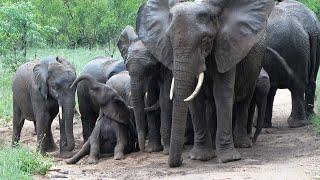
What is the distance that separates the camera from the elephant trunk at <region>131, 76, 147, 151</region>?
9875 millimetres

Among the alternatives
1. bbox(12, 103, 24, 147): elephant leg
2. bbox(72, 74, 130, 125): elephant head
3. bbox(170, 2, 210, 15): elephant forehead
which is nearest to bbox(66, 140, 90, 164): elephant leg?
bbox(72, 74, 130, 125): elephant head

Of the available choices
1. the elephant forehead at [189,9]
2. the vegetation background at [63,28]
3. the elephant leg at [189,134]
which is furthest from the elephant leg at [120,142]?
the vegetation background at [63,28]

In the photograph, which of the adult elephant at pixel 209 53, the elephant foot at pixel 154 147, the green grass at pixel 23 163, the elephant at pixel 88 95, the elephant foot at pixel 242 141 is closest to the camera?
the green grass at pixel 23 163

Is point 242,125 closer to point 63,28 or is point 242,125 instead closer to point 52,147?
point 52,147

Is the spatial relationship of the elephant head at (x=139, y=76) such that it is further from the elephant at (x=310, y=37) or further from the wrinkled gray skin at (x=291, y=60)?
the elephant at (x=310, y=37)

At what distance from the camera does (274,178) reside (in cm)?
741

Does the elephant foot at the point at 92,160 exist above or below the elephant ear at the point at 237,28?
below

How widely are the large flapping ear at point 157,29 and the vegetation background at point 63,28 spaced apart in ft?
26.8

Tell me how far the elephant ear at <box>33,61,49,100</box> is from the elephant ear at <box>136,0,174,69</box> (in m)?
1.62

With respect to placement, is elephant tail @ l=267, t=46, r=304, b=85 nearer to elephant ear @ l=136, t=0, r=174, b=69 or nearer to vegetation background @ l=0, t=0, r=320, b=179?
elephant ear @ l=136, t=0, r=174, b=69

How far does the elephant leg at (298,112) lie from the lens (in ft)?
37.5

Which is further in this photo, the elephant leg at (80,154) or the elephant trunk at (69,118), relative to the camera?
the elephant trunk at (69,118)

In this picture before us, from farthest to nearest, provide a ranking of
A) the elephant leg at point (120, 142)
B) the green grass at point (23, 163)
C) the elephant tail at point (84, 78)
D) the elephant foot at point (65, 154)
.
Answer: the elephant foot at point (65, 154), the elephant tail at point (84, 78), the elephant leg at point (120, 142), the green grass at point (23, 163)

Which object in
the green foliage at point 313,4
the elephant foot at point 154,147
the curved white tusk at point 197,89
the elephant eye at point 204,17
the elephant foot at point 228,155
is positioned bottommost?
the elephant foot at point 154,147
